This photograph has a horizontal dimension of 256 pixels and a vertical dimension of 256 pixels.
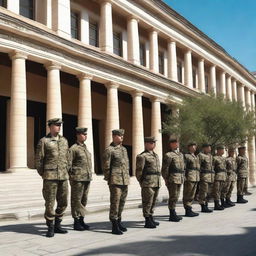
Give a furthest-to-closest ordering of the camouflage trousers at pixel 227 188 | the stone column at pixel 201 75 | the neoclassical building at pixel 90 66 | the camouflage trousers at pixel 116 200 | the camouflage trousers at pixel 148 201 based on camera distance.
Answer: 1. the stone column at pixel 201 75
2. the neoclassical building at pixel 90 66
3. the camouflage trousers at pixel 227 188
4. the camouflage trousers at pixel 148 201
5. the camouflage trousers at pixel 116 200

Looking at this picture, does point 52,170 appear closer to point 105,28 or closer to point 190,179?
point 190,179

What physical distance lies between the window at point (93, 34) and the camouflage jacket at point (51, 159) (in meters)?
16.2

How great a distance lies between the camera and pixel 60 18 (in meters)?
17.9

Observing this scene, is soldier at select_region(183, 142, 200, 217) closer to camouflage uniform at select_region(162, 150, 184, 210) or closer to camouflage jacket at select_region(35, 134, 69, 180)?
camouflage uniform at select_region(162, 150, 184, 210)

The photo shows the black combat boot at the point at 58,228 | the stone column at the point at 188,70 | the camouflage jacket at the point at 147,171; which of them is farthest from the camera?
the stone column at the point at 188,70

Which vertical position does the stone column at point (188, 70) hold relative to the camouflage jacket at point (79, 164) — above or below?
above

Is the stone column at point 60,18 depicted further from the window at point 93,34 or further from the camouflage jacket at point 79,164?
the camouflage jacket at point 79,164

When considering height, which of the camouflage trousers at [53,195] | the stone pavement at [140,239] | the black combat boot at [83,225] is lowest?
the stone pavement at [140,239]

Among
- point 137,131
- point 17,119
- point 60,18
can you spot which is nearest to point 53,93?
point 17,119

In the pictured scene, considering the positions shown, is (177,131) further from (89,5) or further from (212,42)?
(212,42)

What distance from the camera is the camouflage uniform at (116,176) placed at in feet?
22.5

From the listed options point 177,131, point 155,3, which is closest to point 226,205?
point 177,131

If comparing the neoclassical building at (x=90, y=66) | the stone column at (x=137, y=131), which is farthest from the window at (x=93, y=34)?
the stone column at (x=137, y=131)

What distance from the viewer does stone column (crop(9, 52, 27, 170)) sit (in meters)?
14.8
